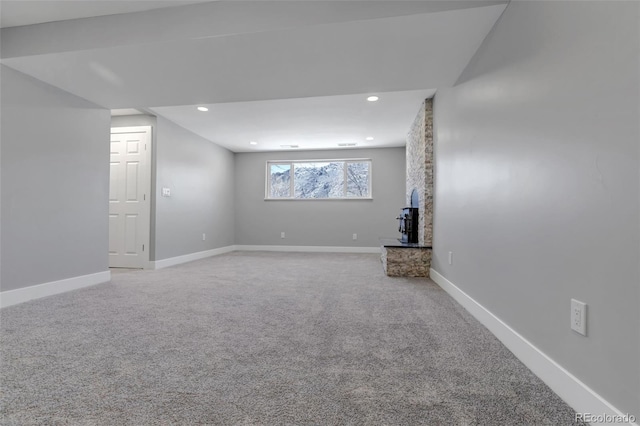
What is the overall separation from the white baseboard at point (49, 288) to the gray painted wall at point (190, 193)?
112 centimetres

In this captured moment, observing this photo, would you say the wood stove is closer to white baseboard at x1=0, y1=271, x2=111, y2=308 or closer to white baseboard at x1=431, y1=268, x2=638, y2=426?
white baseboard at x1=431, y1=268, x2=638, y2=426

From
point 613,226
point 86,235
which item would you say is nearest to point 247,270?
point 86,235

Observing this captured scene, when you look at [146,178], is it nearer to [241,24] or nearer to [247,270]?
[247,270]

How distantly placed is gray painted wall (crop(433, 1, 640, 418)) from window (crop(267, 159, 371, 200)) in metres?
4.65

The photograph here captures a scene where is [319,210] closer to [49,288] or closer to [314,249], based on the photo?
[314,249]

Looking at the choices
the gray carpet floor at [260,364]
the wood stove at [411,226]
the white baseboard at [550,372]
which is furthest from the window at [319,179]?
the white baseboard at [550,372]

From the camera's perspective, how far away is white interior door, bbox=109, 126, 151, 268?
4.67 meters

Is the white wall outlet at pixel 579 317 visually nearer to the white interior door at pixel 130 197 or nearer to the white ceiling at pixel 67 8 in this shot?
the white ceiling at pixel 67 8

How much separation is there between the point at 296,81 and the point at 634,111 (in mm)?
2461

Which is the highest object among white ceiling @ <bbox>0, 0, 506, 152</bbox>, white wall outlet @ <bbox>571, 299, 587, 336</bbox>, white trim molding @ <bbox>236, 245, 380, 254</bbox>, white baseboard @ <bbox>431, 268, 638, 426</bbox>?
white ceiling @ <bbox>0, 0, 506, 152</bbox>

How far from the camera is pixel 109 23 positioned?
2338mm

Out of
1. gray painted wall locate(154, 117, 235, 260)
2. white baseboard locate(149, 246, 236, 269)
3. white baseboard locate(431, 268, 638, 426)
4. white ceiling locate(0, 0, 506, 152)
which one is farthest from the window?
white baseboard locate(431, 268, 638, 426)

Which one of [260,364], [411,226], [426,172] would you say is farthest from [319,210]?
[260,364]

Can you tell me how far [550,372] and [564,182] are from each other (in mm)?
856
